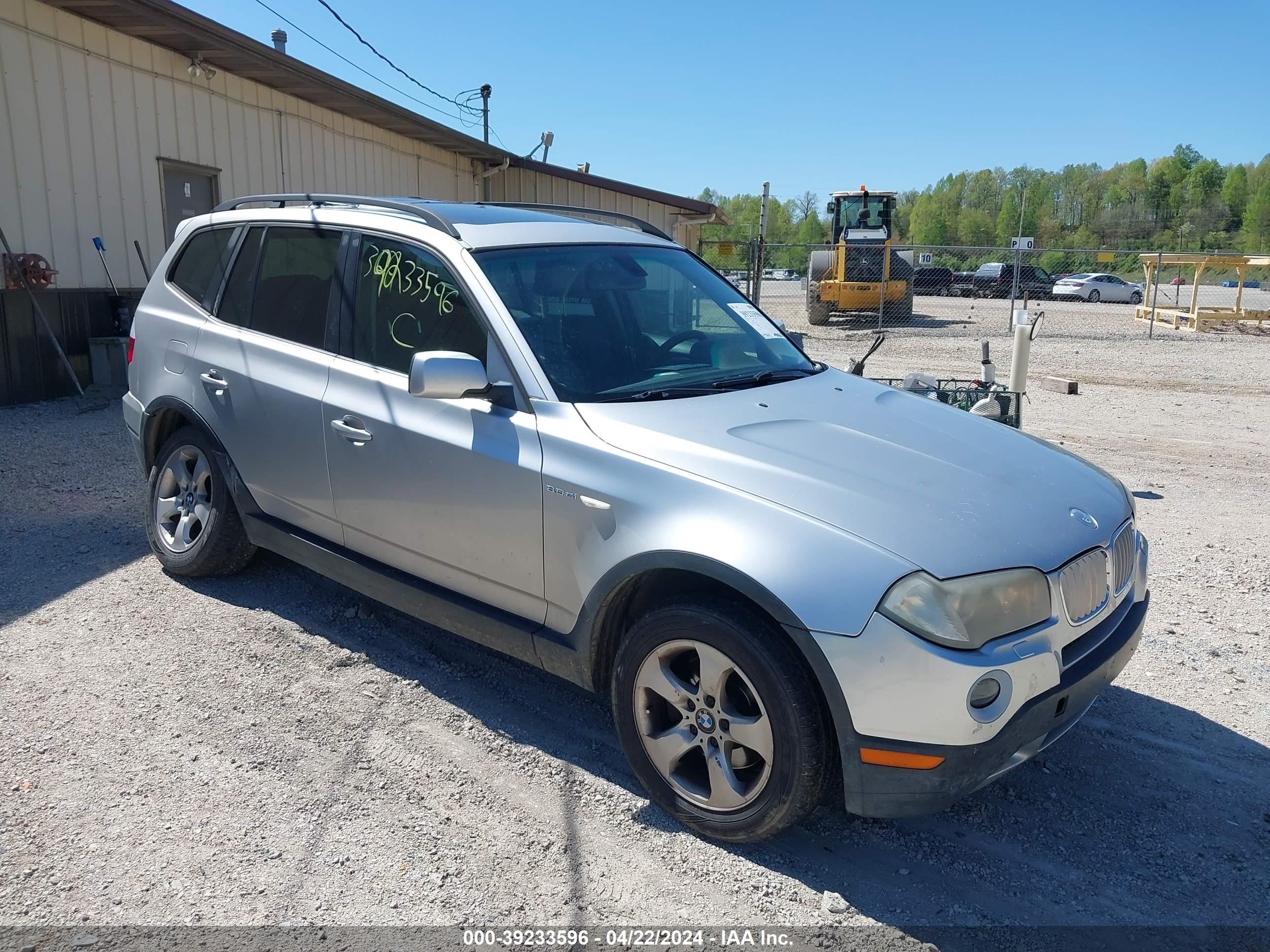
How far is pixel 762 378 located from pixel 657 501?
1091mm

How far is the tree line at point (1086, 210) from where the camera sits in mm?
87750

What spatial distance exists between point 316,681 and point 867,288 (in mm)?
21788

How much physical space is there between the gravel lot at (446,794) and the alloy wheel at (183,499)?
10.5 inches

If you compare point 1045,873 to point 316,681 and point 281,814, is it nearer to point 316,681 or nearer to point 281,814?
point 281,814

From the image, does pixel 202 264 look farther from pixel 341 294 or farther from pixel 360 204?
pixel 341 294

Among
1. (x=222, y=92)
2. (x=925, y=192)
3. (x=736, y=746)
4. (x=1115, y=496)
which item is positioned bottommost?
(x=736, y=746)

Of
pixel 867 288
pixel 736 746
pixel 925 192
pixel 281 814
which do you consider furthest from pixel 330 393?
pixel 925 192

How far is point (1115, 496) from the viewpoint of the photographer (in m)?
3.31

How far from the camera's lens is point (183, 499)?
4.86 meters

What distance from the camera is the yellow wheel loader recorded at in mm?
23781

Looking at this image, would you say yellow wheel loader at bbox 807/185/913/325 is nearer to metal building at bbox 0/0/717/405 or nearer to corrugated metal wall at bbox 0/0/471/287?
metal building at bbox 0/0/717/405

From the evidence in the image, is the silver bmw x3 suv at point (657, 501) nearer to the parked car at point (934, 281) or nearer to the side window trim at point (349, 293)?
the side window trim at point (349, 293)

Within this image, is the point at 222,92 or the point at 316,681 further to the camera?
the point at 222,92

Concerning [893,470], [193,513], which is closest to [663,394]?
[893,470]
